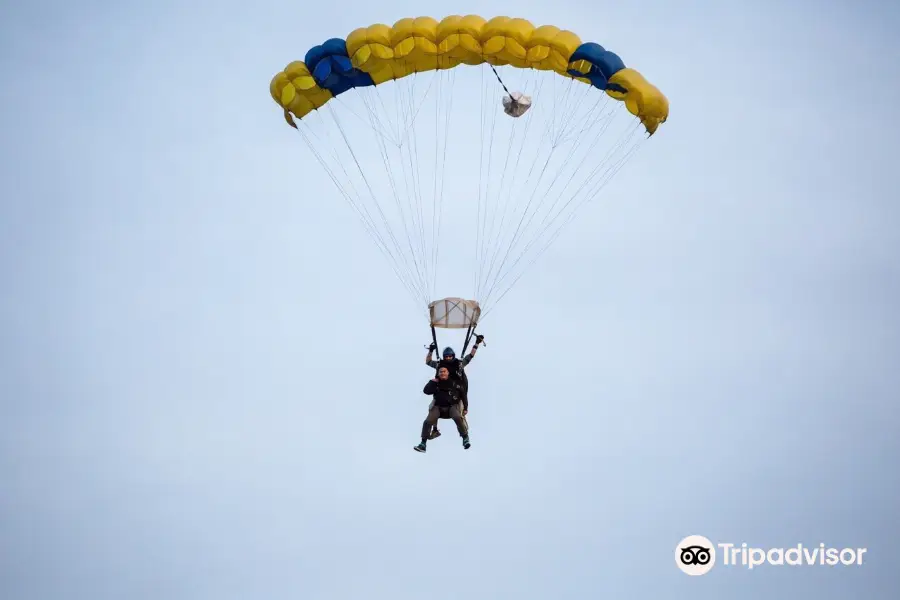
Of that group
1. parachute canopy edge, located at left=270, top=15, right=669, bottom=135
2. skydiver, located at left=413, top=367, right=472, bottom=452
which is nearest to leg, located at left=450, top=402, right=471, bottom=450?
skydiver, located at left=413, top=367, right=472, bottom=452

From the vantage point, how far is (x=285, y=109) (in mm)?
27703

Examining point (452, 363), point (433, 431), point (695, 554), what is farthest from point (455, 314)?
point (695, 554)

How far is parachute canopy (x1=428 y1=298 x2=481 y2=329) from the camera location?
26.0m

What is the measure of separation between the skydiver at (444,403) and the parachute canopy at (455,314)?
1.24m

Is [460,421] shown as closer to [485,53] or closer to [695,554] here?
[485,53]

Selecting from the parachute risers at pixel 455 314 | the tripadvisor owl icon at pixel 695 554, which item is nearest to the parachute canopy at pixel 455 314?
the parachute risers at pixel 455 314

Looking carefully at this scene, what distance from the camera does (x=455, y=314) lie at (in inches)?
1023

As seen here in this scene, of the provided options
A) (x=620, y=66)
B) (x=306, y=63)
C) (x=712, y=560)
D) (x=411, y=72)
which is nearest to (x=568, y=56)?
(x=620, y=66)

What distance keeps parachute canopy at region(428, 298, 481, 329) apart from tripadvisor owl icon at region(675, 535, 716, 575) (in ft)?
30.0

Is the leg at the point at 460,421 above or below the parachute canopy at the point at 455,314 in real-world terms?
below

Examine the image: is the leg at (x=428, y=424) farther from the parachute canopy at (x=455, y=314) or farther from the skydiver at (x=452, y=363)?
the parachute canopy at (x=455, y=314)

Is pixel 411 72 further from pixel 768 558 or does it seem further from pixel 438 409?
pixel 768 558

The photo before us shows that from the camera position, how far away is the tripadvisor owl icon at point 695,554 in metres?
32.0

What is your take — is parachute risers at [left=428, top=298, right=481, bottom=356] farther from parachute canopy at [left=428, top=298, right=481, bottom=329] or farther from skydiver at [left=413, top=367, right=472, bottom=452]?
skydiver at [left=413, top=367, right=472, bottom=452]
